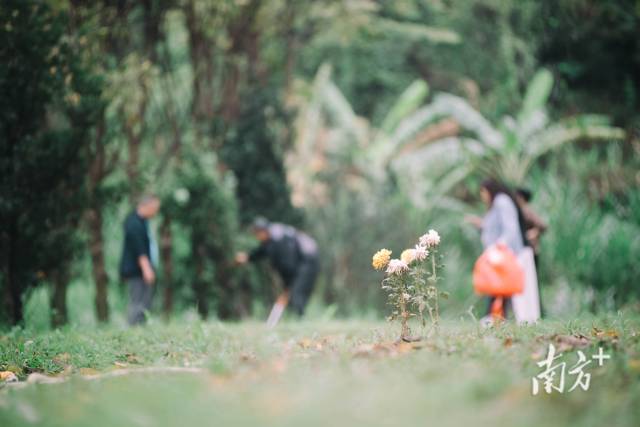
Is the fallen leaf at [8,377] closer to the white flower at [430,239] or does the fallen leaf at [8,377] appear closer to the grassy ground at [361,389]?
the grassy ground at [361,389]

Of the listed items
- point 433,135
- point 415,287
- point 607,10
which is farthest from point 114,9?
A: point 607,10

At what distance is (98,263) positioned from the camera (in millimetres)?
9578

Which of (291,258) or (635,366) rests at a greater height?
(635,366)

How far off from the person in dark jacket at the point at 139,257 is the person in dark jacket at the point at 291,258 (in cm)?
182

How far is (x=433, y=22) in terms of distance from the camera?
64.4ft

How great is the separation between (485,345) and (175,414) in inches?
77.8

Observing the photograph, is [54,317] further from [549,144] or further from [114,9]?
[549,144]

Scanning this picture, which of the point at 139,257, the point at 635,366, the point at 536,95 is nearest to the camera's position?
the point at 635,366

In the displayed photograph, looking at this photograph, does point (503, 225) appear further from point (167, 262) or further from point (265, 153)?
point (167, 262)

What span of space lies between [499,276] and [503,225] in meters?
0.85

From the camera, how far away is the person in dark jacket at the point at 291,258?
10.6m

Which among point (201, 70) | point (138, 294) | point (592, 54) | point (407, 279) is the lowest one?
point (138, 294)

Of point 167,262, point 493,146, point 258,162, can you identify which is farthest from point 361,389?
point 493,146

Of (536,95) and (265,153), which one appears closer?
(265,153)
